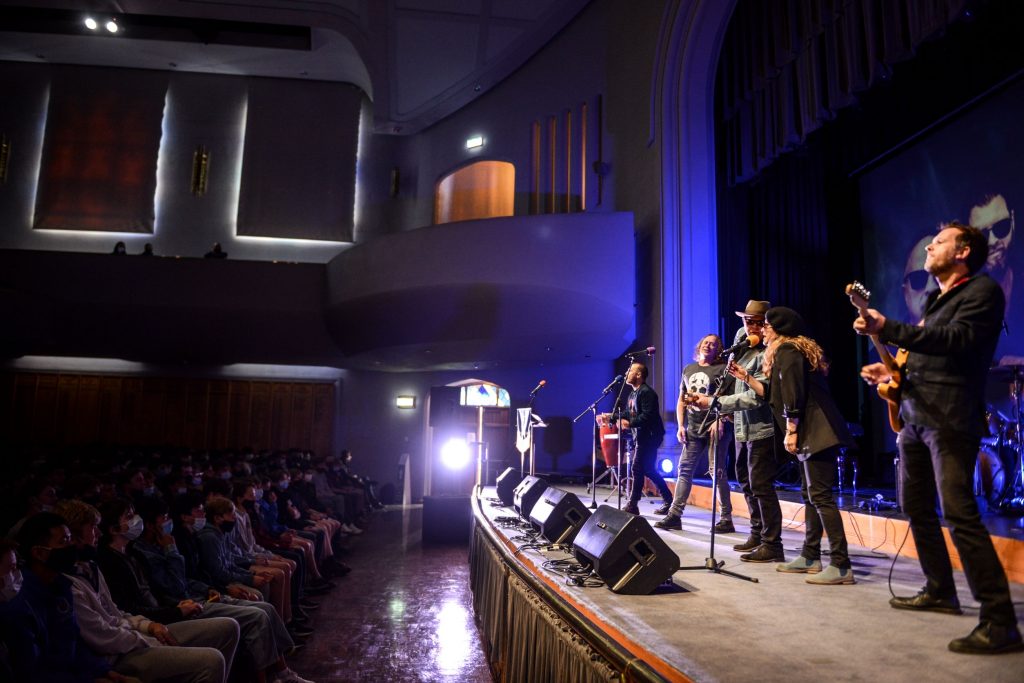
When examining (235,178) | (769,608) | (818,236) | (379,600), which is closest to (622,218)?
(818,236)

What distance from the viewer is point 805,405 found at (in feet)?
10.2

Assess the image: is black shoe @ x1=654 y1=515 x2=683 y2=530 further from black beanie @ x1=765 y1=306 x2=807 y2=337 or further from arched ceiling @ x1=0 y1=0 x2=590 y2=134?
arched ceiling @ x1=0 y1=0 x2=590 y2=134

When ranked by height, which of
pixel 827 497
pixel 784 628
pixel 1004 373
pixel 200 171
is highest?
pixel 200 171

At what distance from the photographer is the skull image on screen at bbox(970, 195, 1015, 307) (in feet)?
19.8

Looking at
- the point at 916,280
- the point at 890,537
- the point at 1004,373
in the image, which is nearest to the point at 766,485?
the point at 890,537

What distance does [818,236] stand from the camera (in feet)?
27.6

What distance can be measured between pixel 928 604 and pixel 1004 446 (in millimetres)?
3999

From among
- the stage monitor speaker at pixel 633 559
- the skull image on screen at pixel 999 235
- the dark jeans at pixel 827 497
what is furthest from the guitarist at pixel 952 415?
the skull image on screen at pixel 999 235

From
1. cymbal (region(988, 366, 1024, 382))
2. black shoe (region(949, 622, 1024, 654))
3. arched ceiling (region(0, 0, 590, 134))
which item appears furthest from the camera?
arched ceiling (region(0, 0, 590, 134))

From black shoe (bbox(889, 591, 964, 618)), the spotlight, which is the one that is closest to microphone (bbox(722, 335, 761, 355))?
black shoe (bbox(889, 591, 964, 618))

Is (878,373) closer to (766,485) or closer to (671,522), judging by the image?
(766,485)

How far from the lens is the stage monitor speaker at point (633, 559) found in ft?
9.16

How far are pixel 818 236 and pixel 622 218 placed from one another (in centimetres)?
249

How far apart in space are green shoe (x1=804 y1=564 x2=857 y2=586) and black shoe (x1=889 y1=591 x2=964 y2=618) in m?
0.40
